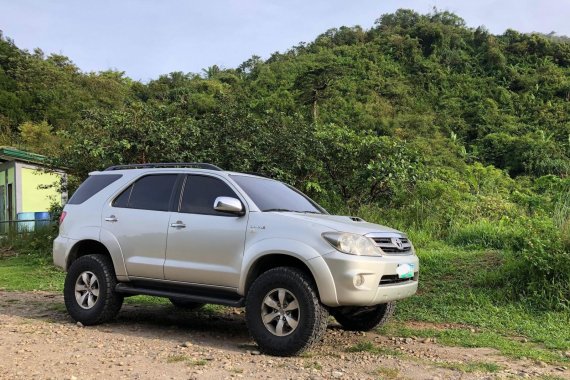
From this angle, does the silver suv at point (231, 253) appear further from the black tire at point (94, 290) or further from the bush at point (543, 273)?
the bush at point (543, 273)

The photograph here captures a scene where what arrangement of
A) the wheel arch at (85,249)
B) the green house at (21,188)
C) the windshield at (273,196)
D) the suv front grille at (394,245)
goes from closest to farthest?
the suv front grille at (394,245) → the windshield at (273,196) → the wheel arch at (85,249) → the green house at (21,188)

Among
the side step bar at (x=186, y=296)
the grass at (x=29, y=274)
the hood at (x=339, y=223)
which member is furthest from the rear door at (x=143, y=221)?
the grass at (x=29, y=274)

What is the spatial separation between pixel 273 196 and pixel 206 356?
1943 millimetres

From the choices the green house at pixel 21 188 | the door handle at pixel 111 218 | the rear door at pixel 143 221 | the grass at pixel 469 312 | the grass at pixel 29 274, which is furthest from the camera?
the green house at pixel 21 188

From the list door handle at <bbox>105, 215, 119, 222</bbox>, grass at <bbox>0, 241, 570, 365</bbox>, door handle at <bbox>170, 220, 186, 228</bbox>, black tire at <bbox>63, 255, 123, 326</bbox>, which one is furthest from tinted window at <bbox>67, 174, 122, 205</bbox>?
grass at <bbox>0, 241, 570, 365</bbox>

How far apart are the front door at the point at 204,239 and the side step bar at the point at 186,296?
6.0 inches

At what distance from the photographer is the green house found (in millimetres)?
18078

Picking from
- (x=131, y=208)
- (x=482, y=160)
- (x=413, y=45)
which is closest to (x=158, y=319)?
(x=131, y=208)

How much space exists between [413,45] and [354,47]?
611 centimetres

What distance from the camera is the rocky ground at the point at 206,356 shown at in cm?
460

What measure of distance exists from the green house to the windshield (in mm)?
13470

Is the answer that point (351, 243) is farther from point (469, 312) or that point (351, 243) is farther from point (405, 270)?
point (469, 312)

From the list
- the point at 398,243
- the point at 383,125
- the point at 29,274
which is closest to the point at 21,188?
the point at 29,274

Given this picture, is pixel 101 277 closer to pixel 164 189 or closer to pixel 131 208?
pixel 131 208
